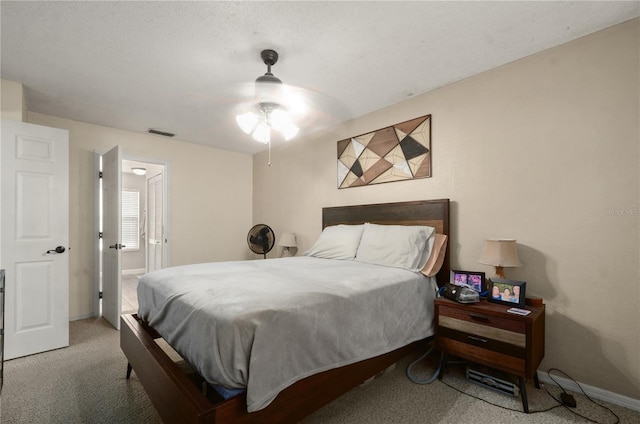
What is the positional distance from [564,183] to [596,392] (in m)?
1.40

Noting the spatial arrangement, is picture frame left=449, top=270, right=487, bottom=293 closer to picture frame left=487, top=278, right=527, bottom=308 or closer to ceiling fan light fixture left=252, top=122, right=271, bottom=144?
picture frame left=487, top=278, right=527, bottom=308

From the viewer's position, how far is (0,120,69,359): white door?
99.8 inches

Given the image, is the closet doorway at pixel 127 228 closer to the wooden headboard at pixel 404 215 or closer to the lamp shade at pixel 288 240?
the lamp shade at pixel 288 240

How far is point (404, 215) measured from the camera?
9.56ft

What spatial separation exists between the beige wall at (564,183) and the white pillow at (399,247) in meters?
0.34

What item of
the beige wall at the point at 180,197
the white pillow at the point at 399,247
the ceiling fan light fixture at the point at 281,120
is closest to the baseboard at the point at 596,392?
the white pillow at the point at 399,247

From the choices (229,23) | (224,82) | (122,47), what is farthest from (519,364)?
(122,47)

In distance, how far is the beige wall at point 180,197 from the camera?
360 centimetres

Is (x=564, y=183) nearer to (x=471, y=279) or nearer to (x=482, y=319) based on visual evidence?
(x=471, y=279)

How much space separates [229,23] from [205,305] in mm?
1722

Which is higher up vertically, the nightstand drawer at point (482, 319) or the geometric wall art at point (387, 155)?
the geometric wall art at point (387, 155)

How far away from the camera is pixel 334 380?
1612 millimetres

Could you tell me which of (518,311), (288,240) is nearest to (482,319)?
(518,311)

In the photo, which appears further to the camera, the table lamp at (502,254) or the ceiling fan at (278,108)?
the ceiling fan at (278,108)
